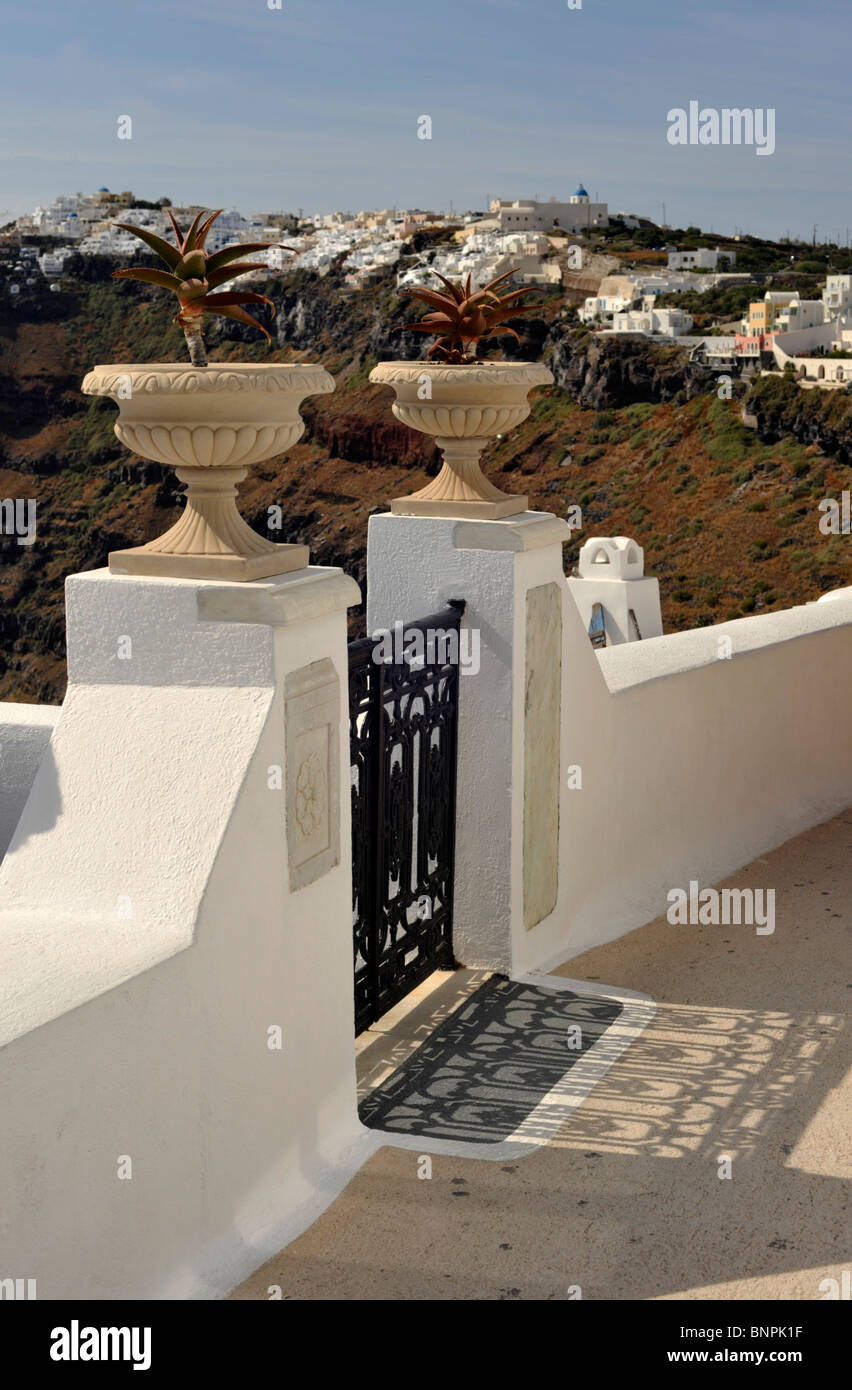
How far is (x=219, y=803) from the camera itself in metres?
2.73

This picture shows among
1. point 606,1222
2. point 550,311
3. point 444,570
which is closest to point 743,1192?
point 606,1222

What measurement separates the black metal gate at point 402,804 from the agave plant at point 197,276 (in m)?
0.97

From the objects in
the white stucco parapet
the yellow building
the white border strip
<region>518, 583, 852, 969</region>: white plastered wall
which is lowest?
the white border strip

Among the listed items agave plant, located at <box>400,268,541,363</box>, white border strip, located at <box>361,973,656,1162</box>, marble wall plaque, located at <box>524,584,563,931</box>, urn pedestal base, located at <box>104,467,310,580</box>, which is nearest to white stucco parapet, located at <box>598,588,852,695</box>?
marble wall plaque, located at <box>524,584,563,931</box>

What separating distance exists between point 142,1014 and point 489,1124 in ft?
4.27

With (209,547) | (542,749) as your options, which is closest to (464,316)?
(542,749)

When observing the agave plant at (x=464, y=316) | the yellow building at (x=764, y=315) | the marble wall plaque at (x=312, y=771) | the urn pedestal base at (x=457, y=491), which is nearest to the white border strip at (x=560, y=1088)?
the marble wall plaque at (x=312, y=771)

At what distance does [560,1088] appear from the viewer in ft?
12.0

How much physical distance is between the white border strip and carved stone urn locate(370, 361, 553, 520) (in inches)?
57.8

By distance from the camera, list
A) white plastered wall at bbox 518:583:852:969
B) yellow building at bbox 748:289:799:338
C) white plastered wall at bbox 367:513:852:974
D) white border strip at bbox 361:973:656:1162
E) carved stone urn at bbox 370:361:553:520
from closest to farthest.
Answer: white border strip at bbox 361:973:656:1162 < carved stone urn at bbox 370:361:553:520 < white plastered wall at bbox 367:513:852:974 < white plastered wall at bbox 518:583:852:969 < yellow building at bbox 748:289:799:338

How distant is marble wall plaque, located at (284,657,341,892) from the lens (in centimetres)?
292

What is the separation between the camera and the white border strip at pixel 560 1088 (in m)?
3.31

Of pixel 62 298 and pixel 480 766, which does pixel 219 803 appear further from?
pixel 62 298

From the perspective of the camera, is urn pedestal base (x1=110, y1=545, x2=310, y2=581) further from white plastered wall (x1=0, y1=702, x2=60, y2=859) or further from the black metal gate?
white plastered wall (x1=0, y1=702, x2=60, y2=859)
